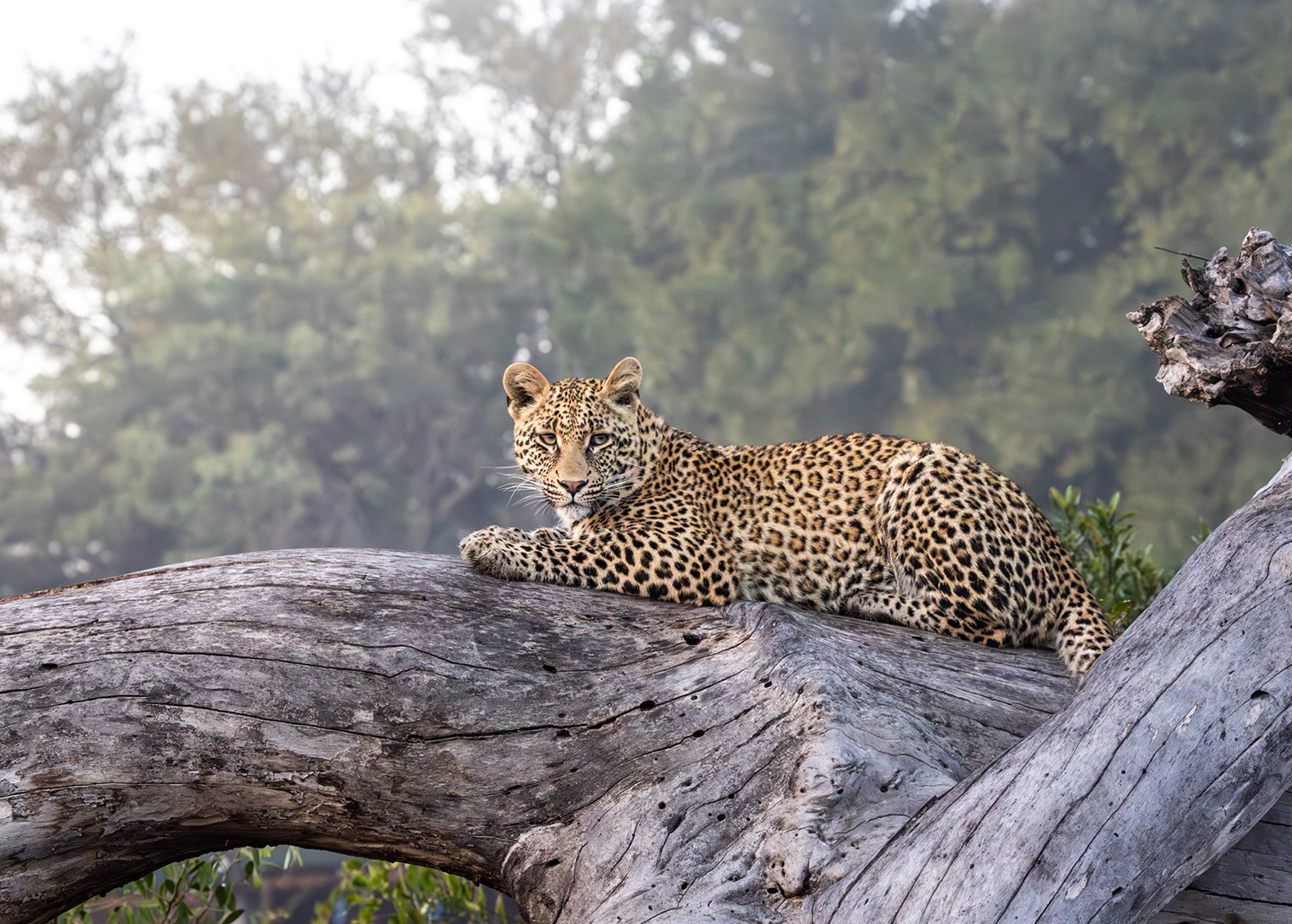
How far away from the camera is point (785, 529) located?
5.68 meters

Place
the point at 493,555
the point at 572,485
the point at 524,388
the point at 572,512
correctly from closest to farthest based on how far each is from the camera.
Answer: the point at 493,555
the point at 572,485
the point at 572,512
the point at 524,388

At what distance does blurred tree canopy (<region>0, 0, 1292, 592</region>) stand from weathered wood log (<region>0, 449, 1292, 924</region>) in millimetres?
24330

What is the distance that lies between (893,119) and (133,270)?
79.3 feet

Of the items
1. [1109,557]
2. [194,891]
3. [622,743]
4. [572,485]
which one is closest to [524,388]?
[572,485]

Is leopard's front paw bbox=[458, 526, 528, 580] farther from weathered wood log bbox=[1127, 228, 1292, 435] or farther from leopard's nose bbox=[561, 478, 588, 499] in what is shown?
weathered wood log bbox=[1127, 228, 1292, 435]

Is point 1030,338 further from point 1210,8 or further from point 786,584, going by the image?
point 786,584

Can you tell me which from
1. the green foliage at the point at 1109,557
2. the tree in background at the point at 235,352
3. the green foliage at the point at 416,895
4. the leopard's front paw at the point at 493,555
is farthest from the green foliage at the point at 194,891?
the tree in background at the point at 235,352

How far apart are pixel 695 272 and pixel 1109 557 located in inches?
1110

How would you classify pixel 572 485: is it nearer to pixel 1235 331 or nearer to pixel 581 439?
pixel 581 439

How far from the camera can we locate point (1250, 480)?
26.2 metres

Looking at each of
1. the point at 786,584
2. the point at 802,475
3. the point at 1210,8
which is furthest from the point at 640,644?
the point at 1210,8

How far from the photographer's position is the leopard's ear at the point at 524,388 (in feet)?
19.6

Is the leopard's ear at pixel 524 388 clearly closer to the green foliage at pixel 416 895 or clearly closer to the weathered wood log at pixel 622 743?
the weathered wood log at pixel 622 743

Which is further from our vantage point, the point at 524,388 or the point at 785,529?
the point at 524,388
